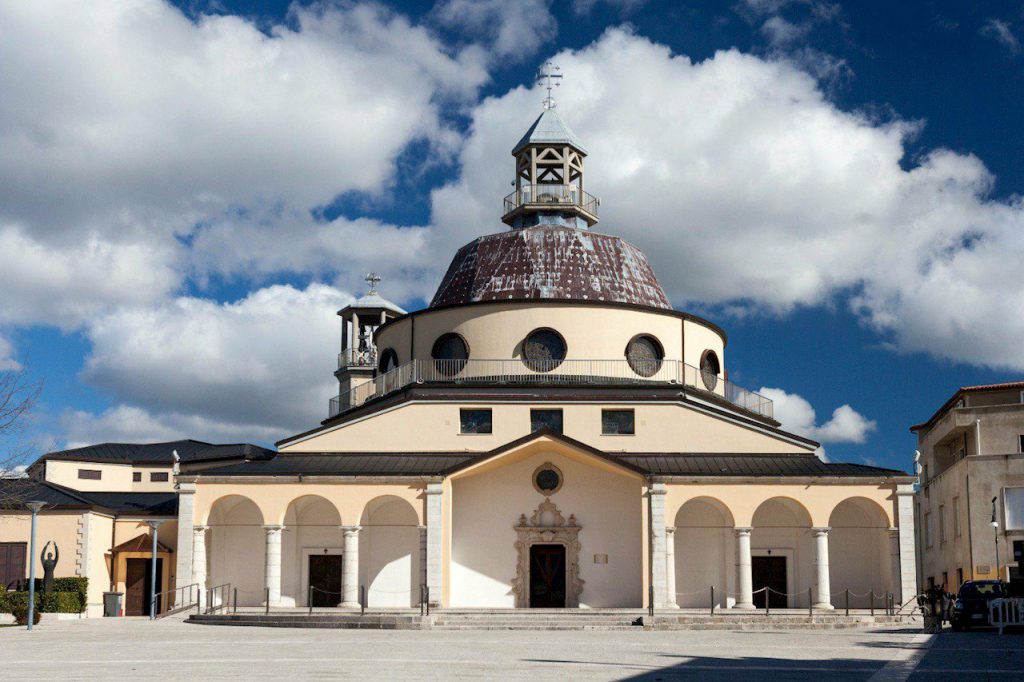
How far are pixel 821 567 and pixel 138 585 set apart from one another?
2321 cm

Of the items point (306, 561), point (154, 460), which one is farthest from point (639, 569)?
point (154, 460)

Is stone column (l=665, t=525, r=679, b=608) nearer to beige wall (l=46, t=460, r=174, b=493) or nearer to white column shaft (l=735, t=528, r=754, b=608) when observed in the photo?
white column shaft (l=735, t=528, r=754, b=608)

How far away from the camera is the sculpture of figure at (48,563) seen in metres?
39.5

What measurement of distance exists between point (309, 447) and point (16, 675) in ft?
83.6

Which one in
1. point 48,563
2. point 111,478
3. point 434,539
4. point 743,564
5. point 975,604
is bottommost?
point 975,604

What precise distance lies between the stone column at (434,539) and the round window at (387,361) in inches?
324

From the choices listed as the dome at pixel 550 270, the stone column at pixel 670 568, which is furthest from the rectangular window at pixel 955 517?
the stone column at pixel 670 568

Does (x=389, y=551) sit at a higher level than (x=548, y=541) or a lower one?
lower

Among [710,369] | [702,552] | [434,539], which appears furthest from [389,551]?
[710,369]

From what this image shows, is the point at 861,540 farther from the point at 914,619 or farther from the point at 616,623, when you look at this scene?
the point at 616,623

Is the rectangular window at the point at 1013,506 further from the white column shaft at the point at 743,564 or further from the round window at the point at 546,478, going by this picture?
the round window at the point at 546,478

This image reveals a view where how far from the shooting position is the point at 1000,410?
4997cm

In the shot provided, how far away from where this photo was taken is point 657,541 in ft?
126

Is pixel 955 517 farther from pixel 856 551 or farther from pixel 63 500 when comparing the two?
pixel 63 500
